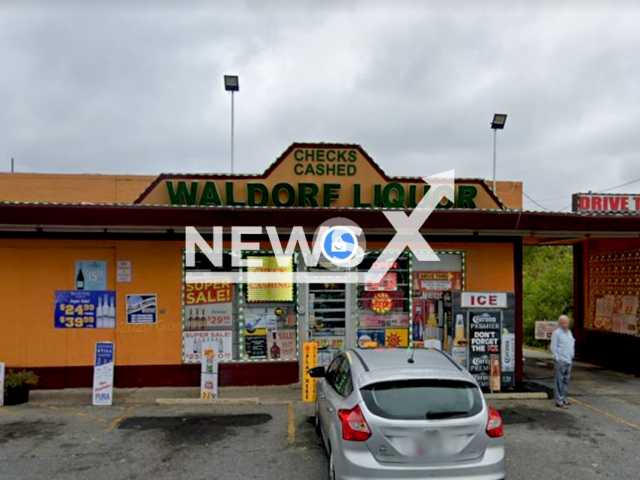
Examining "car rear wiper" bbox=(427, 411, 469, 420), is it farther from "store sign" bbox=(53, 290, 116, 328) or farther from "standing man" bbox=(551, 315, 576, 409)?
"store sign" bbox=(53, 290, 116, 328)

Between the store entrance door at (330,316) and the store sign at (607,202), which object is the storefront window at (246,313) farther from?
the store sign at (607,202)

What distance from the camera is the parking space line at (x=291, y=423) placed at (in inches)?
300

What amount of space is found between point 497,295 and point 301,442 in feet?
16.8

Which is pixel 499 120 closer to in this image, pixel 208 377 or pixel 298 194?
pixel 298 194

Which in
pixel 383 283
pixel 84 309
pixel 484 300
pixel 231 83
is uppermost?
pixel 231 83

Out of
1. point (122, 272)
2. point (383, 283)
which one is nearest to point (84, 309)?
point (122, 272)

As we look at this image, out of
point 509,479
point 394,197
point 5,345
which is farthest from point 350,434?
point 5,345

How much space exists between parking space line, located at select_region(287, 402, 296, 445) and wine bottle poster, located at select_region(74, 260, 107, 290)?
15.1ft

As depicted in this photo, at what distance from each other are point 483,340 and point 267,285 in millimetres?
4509

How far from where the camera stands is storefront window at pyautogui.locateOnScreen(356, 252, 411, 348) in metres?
11.4

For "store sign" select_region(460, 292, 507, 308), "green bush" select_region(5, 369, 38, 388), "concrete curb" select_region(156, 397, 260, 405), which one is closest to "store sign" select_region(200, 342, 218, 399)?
"concrete curb" select_region(156, 397, 260, 405)

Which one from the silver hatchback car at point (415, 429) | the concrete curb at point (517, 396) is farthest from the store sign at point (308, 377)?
the silver hatchback car at point (415, 429)

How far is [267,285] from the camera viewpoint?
11180 millimetres

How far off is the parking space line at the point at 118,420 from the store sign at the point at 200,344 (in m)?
1.57
